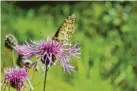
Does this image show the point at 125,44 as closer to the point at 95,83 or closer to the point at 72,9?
the point at 95,83

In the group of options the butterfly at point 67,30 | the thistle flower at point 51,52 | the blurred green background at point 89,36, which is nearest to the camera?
the thistle flower at point 51,52

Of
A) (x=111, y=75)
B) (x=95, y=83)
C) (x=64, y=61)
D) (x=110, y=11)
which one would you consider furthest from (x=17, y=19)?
(x=64, y=61)

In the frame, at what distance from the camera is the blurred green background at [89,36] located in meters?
3.00

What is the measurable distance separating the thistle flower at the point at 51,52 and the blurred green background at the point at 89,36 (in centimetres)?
60

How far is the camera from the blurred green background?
3002 millimetres

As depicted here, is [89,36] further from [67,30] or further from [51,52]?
[51,52]

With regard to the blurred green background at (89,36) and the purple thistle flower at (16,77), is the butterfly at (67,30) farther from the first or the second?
the blurred green background at (89,36)

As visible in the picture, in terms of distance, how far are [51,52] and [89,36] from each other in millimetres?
2898

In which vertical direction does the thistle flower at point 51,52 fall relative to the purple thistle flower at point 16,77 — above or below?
above

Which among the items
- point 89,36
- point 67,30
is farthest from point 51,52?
point 89,36

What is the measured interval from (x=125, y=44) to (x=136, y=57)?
0.81 feet

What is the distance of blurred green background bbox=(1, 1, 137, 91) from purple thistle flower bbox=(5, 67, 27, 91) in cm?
52

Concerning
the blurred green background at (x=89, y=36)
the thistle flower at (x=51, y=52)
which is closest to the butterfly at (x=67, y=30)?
the thistle flower at (x=51, y=52)

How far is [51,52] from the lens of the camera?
187 cm
